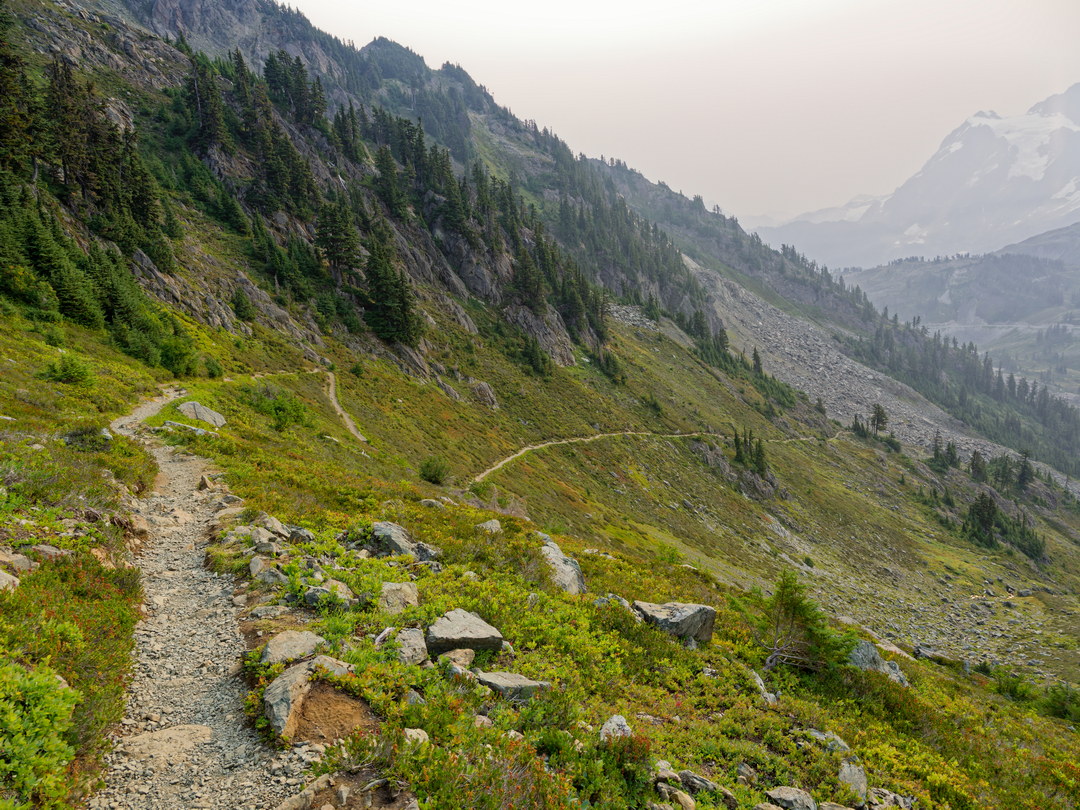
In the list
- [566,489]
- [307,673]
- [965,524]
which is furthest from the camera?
[965,524]

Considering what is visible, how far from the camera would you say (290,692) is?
6676 mm

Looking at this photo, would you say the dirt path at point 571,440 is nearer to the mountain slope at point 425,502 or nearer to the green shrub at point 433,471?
the mountain slope at point 425,502

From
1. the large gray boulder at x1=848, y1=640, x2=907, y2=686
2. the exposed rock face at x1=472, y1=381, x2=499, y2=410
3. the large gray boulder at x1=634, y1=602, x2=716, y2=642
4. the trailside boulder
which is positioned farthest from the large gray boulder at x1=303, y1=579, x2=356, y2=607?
the exposed rock face at x1=472, y1=381, x2=499, y2=410

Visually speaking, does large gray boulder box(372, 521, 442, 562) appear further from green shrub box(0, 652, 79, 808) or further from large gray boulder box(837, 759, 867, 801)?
large gray boulder box(837, 759, 867, 801)

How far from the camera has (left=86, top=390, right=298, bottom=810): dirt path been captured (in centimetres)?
543

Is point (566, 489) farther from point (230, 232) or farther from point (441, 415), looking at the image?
point (230, 232)

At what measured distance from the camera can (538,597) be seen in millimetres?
13023

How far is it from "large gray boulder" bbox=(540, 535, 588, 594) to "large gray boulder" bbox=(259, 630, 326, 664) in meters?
8.22

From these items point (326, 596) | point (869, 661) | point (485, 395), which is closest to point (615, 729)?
point (326, 596)

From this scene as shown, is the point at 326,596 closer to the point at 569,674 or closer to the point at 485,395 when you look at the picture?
the point at 569,674

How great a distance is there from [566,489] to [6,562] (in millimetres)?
48226

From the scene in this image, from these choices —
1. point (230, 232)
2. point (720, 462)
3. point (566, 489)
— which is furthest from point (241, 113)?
point (720, 462)

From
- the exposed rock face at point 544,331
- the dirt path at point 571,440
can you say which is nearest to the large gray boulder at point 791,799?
the dirt path at point 571,440

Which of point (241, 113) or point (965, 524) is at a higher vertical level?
point (241, 113)
